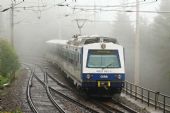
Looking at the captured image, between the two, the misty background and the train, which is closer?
the train

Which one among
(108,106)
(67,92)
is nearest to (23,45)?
(67,92)

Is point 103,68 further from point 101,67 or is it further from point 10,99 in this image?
point 10,99

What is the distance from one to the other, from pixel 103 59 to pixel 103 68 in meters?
0.55

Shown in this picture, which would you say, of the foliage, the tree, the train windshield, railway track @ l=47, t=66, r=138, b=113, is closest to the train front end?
the train windshield

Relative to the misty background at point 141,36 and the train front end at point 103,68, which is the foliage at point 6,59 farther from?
the train front end at point 103,68

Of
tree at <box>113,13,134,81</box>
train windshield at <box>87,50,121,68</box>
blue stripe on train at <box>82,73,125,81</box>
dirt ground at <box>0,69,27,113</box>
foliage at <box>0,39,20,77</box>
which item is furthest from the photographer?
tree at <box>113,13,134,81</box>

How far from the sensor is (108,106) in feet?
64.5

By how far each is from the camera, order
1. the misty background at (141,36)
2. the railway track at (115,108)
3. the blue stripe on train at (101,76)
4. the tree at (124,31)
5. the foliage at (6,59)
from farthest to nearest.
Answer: the tree at (124,31) < the misty background at (141,36) < the foliage at (6,59) < the blue stripe on train at (101,76) < the railway track at (115,108)

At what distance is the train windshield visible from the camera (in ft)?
70.4

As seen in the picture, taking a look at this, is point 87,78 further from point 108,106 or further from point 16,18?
point 16,18

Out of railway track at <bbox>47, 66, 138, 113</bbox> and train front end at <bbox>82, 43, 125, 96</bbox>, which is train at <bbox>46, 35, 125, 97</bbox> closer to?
train front end at <bbox>82, 43, 125, 96</bbox>

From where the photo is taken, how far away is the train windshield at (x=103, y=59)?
2145 centimetres

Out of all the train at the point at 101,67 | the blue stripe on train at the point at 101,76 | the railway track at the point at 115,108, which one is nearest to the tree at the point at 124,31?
the train at the point at 101,67

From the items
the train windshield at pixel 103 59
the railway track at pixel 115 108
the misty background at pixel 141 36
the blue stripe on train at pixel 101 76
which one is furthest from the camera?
the misty background at pixel 141 36
